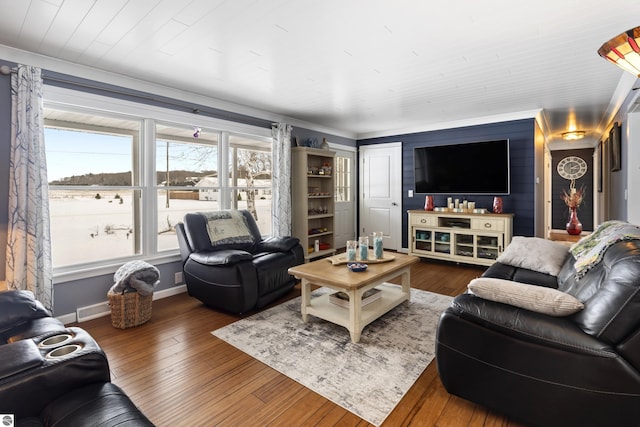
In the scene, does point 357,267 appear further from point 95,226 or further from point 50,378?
point 95,226

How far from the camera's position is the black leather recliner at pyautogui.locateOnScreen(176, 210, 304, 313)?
2965 mm

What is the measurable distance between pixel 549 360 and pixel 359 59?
8.43ft

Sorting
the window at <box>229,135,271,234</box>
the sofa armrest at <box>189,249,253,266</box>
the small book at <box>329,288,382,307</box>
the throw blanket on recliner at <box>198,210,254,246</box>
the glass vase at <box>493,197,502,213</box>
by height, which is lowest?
the small book at <box>329,288,382,307</box>

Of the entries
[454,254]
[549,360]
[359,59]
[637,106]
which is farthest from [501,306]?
[454,254]

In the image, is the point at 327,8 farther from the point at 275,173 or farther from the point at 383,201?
the point at 383,201

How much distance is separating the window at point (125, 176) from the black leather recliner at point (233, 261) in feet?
1.66

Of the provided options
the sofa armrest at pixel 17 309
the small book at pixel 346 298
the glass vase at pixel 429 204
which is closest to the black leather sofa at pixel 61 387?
the sofa armrest at pixel 17 309

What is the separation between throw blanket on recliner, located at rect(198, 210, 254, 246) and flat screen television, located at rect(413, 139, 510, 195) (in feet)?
10.9

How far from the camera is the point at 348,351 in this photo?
2379mm

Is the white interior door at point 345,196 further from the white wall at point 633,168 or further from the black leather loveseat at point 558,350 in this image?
the black leather loveseat at point 558,350

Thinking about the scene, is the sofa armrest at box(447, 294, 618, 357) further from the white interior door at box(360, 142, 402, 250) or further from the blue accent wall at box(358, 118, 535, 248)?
the white interior door at box(360, 142, 402, 250)

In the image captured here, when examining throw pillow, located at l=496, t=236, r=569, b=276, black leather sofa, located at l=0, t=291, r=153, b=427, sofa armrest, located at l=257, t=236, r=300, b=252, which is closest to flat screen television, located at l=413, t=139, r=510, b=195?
throw pillow, located at l=496, t=236, r=569, b=276

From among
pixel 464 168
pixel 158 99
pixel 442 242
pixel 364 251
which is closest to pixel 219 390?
pixel 364 251

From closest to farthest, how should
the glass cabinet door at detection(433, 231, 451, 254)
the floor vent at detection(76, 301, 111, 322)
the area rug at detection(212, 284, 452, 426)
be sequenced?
the area rug at detection(212, 284, 452, 426), the floor vent at detection(76, 301, 111, 322), the glass cabinet door at detection(433, 231, 451, 254)
